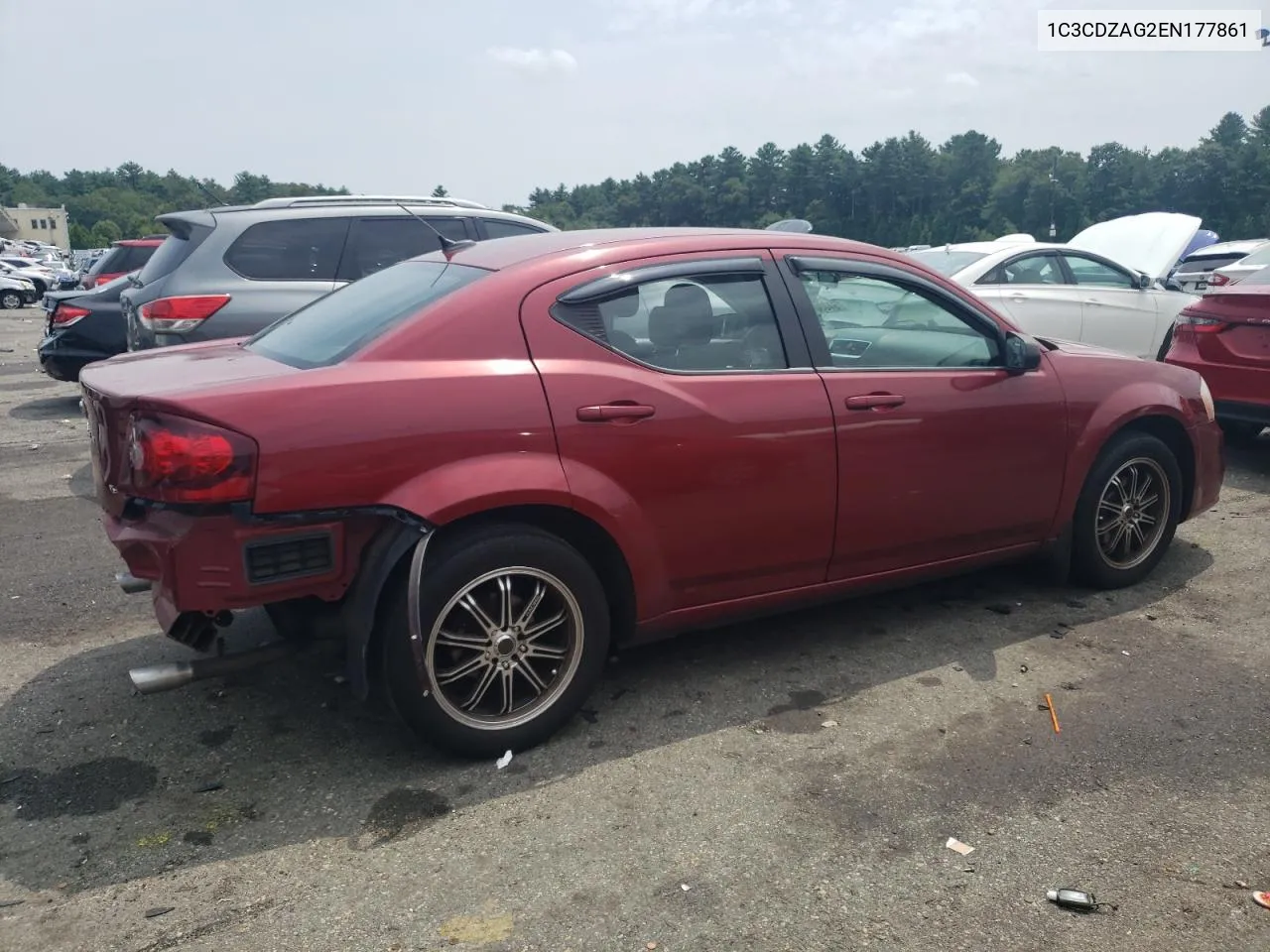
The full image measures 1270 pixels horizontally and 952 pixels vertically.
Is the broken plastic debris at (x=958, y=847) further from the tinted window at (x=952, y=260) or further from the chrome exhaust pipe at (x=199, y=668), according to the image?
the tinted window at (x=952, y=260)

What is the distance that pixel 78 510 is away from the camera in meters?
6.41

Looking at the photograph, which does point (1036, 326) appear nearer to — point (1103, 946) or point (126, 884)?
point (1103, 946)

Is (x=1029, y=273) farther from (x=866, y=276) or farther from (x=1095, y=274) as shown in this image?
(x=866, y=276)

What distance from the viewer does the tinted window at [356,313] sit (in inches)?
135

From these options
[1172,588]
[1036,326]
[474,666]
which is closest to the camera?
[474,666]

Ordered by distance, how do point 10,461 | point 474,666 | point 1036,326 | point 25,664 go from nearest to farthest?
point 474,666 < point 25,664 < point 10,461 < point 1036,326

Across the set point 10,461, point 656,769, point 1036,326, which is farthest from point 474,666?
point 1036,326

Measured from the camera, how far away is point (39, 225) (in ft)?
389

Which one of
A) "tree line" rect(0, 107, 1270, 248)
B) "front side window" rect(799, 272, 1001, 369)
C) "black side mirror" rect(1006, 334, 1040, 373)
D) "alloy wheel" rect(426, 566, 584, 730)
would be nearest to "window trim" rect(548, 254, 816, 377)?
"front side window" rect(799, 272, 1001, 369)

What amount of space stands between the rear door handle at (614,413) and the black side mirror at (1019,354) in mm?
1782

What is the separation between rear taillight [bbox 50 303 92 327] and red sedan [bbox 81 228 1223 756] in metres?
6.55

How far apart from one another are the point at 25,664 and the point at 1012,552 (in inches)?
162

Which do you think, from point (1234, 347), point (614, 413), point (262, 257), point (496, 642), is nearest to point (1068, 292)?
point (1234, 347)

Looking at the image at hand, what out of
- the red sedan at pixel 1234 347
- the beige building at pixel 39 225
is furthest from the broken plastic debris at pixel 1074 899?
the beige building at pixel 39 225
